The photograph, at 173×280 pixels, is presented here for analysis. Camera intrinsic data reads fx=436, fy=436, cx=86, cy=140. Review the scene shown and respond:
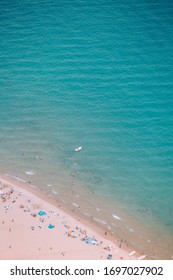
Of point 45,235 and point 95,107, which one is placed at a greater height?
point 95,107

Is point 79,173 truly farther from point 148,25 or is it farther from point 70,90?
point 148,25

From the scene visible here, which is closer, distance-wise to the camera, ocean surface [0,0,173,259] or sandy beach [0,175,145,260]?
sandy beach [0,175,145,260]

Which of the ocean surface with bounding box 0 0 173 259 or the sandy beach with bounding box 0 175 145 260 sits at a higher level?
the ocean surface with bounding box 0 0 173 259

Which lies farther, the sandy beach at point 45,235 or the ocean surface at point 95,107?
the ocean surface at point 95,107

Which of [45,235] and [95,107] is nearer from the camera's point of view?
[45,235]

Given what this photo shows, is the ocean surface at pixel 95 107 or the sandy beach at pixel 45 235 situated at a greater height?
the ocean surface at pixel 95 107
